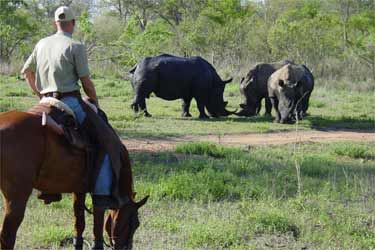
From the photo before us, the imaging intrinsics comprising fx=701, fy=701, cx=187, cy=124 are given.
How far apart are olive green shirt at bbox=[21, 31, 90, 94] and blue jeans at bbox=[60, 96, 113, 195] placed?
98 mm

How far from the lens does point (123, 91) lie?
2294 centimetres

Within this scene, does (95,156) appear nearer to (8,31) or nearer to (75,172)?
(75,172)

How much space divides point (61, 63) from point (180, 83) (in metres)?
12.4

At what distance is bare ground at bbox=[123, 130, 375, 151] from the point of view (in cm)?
1329

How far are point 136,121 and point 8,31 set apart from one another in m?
16.3

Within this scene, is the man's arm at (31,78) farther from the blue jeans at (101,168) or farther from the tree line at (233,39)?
the tree line at (233,39)

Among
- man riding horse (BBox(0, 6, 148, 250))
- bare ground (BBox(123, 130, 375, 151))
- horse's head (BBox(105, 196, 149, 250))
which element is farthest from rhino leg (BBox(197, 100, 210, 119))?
horse's head (BBox(105, 196, 149, 250))

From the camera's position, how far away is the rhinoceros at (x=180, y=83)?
18.0 metres

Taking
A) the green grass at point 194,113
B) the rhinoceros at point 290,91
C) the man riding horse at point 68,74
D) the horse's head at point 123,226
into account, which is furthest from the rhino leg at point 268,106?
the man riding horse at point 68,74

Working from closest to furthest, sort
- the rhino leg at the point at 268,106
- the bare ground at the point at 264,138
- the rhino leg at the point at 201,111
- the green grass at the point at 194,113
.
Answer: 1. the bare ground at the point at 264,138
2. the green grass at the point at 194,113
3. the rhino leg at the point at 201,111
4. the rhino leg at the point at 268,106

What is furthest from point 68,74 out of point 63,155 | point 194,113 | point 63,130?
point 194,113

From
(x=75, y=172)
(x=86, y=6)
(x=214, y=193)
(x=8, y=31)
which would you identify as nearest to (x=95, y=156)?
(x=75, y=172)

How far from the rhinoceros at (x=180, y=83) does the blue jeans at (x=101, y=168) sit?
1198cm

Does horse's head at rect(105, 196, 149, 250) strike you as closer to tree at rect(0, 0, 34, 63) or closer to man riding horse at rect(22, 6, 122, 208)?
man riding horse at rect(22, 6, 122, 208)
